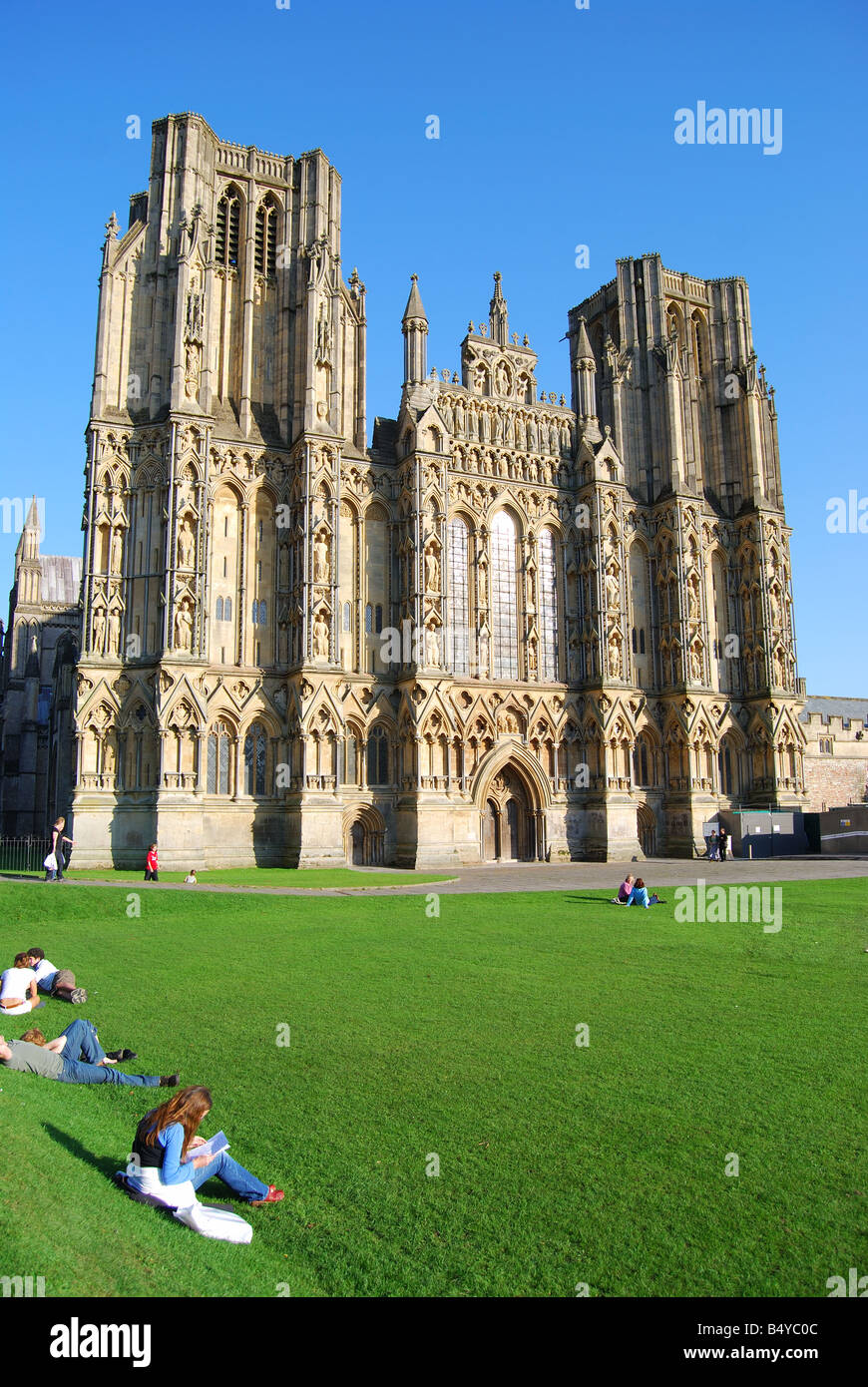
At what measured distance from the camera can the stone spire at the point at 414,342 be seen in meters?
42.8

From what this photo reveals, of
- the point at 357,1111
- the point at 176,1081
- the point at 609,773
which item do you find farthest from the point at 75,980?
the point at 609,773

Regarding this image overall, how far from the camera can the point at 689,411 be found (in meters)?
51.4

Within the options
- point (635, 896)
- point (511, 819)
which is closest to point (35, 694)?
point (511, 819)

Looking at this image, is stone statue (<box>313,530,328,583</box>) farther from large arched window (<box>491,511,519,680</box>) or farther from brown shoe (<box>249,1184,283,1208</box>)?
brown shoe (<box>249,1184,283,1208</box>)

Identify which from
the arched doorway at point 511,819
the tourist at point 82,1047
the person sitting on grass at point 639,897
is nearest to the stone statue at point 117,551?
the arched doorway at point 511,819

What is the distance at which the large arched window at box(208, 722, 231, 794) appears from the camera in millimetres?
37438

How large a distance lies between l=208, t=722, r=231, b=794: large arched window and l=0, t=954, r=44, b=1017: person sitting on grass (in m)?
24.9

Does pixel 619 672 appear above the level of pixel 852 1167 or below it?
above

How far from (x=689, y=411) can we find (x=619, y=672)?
58.1 feet

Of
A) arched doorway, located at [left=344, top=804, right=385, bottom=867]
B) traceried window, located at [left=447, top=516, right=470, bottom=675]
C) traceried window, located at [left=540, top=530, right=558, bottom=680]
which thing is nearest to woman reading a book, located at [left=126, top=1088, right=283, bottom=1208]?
arched doorway, located at [left=344, top=804, right=385, bottom=867]

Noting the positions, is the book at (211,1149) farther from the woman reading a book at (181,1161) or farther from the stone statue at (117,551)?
the stone statue at (117,551)
